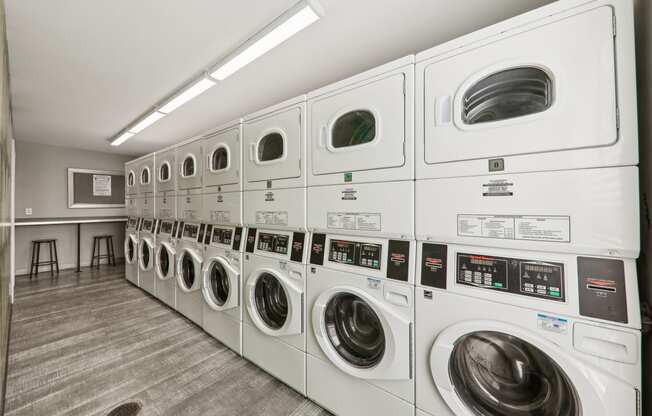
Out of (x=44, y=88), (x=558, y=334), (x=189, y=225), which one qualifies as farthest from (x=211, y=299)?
(x=44, y=88)

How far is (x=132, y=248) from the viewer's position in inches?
174

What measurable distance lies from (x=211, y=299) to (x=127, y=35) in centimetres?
231

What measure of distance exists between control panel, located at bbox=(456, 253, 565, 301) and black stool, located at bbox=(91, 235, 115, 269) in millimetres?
7205

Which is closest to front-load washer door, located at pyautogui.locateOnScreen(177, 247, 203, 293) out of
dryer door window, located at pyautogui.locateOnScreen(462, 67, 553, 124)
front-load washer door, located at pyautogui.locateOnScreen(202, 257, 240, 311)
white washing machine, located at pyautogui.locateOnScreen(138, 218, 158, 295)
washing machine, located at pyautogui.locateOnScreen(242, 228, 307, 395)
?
front-load washer door, located at pyautogui.locateOnScreen(202, 257, 240, 311)

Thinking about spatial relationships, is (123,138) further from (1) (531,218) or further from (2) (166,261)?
(1) (531,218)

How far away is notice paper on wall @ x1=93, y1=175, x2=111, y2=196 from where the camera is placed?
5773 mm

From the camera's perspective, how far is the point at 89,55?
207 centimetres

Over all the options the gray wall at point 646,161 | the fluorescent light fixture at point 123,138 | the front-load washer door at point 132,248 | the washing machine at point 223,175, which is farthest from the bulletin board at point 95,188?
the gray wall at point 646,161

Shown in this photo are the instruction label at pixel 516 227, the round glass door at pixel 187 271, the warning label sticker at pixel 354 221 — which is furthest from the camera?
the round glass door at pixel 187 271

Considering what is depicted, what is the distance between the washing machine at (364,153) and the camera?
1369 millimetres

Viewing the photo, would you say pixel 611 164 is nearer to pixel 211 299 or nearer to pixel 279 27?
pixel 279 27

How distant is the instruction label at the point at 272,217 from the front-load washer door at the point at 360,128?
46 cm

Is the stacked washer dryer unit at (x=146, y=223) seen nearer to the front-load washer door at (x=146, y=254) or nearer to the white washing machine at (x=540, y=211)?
the front-load washer door at (x=146, y=254)

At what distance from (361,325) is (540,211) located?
1.21 meters
